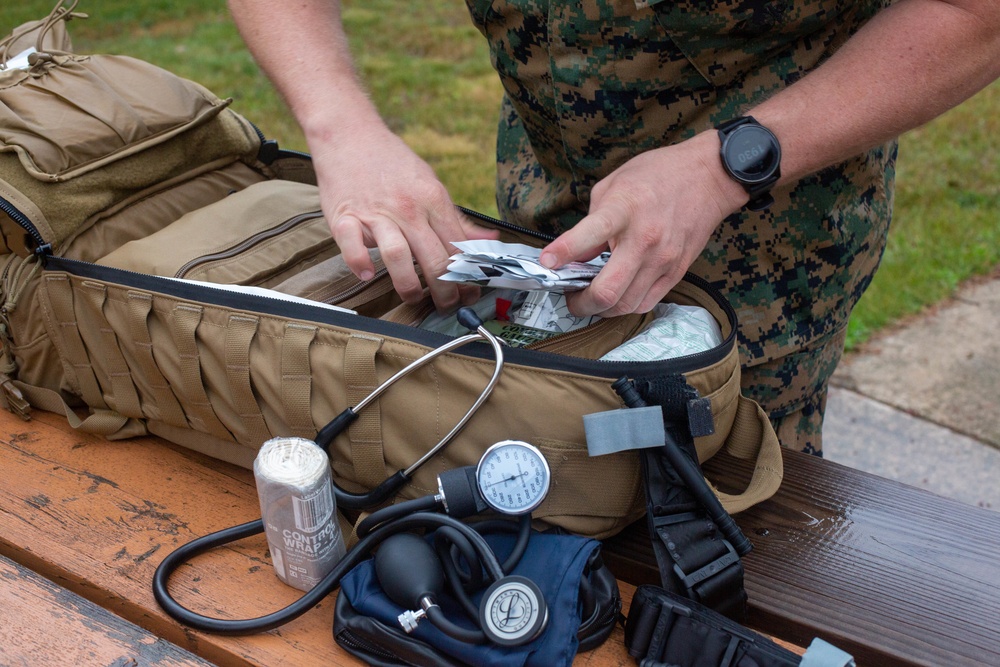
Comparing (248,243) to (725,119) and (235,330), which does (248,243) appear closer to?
(235,330)

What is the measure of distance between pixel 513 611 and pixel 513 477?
0.17 meters

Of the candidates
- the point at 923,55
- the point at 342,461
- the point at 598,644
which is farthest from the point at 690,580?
the point at 923,55

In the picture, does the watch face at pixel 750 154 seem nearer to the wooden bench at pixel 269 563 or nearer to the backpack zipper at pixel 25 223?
the wooden bench at pixel 269 563

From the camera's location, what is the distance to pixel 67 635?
1.16 meters

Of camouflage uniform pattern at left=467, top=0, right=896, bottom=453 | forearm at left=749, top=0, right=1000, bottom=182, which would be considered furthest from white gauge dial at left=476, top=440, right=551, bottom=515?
camouflage uniform pattern at left=467, top=0, right=896, bottom=453

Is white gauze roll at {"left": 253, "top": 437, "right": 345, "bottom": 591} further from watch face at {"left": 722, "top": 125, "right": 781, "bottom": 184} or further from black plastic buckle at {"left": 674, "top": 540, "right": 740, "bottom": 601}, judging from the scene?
watch face at {"left": 722, "top": 125, "right": 781, "bottom": 184}

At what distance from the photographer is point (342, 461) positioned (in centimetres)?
130

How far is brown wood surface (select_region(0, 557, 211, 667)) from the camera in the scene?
1.12 m

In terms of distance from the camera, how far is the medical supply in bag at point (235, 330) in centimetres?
120

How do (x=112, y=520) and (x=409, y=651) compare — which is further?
(x=112, y=520)

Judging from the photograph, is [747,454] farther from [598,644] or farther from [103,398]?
[103,398]

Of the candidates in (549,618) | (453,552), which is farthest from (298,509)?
(549,618)

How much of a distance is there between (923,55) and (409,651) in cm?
105

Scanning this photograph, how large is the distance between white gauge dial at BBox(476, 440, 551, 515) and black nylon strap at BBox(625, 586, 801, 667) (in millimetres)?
184
